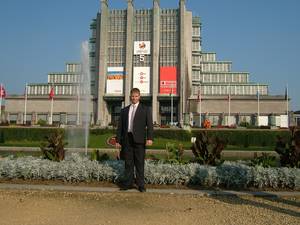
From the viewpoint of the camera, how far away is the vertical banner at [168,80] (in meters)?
72.7

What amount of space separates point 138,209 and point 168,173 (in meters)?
2.28

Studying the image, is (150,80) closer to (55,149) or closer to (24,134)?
(24,134)

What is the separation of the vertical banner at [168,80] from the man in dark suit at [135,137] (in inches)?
2569

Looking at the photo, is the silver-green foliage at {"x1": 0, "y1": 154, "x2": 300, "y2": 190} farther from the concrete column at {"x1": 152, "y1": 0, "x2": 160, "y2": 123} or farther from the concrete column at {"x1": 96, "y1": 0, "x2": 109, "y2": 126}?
the concrete column at {"x1": 96, "y1": 0, "x2": 109, "y2": 126}

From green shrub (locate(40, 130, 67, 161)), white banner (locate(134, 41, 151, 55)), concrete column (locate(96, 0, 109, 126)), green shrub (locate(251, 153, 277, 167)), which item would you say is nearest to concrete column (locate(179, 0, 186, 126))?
white banner (locate(134, 41, 151, 55))

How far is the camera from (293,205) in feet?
20.1

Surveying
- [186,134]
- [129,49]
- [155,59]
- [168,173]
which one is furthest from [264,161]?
[129,49]

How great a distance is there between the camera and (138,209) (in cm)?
568

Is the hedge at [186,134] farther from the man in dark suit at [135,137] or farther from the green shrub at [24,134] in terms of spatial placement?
the man in dark suit at [135,137]

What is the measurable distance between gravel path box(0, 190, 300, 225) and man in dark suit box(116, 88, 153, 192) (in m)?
0.62

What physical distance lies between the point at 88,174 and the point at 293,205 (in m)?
4.43

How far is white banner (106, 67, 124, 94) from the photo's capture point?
74.1m

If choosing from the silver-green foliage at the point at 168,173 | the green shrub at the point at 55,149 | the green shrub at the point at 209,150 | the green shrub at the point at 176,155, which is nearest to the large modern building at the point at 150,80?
the green shrub at the point at 176,155

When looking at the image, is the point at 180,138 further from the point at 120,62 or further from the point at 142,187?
the point at 120,62
